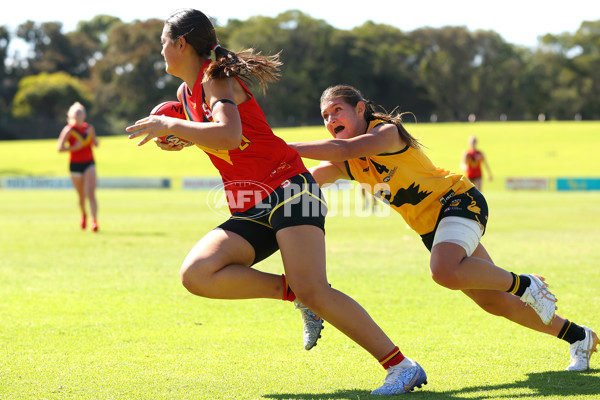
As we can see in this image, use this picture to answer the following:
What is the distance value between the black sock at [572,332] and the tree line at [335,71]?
284ft

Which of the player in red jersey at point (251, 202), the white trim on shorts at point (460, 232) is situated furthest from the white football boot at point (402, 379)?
the white trim on shorts at point (460, 232)

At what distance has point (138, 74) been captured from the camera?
94625 mm

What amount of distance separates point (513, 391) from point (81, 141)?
1213 centimetres

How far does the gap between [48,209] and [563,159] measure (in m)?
45.4

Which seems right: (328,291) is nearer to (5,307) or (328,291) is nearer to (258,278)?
(258,278)

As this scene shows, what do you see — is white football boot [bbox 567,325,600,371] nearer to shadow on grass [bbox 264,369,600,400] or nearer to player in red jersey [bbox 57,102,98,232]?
shadow on grass [bbox 264,369,600,400]

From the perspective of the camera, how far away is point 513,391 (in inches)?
172

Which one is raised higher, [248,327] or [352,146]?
[352,146]

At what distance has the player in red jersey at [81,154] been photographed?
14703 millimetres

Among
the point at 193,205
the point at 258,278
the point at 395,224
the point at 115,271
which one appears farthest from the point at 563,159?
the point at 258,278

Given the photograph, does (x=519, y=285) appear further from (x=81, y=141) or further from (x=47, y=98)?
(x=47, y=98)

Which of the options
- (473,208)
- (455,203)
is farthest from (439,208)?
(473,208)

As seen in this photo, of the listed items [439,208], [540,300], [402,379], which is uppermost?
[439,208]

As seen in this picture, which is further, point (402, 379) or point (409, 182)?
point (409, 182)
